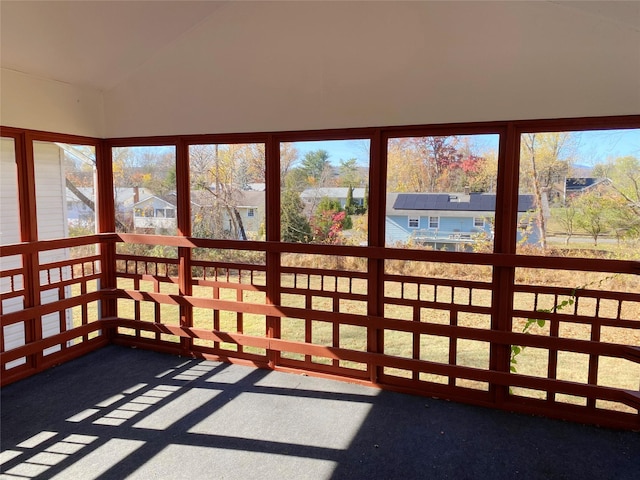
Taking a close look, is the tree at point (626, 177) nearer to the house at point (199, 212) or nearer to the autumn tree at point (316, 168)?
the autumn tree at point (316, 168)

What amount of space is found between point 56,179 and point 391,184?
281cm

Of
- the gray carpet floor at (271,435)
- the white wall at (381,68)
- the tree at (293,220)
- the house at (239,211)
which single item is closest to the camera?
the gray carpet floor at (271,435)

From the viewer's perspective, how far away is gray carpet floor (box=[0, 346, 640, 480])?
2.29m

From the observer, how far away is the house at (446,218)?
2826 millimetres

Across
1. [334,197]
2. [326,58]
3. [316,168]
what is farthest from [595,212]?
[326,58]

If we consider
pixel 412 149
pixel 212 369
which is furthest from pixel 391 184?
pixel 212 369

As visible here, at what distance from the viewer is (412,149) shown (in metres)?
3.04

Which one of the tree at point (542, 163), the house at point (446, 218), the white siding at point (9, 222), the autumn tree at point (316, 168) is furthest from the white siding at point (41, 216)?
the tree at point (542, 163)

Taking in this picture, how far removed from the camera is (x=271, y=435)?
2613 millimetres

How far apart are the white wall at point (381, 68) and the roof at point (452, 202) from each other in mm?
511

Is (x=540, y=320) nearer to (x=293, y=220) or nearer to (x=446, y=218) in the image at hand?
(x=446, y=218)

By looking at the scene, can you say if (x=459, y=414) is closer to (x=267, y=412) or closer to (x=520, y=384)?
(x=520, y=384)

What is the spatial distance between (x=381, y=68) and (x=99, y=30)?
6.76ft

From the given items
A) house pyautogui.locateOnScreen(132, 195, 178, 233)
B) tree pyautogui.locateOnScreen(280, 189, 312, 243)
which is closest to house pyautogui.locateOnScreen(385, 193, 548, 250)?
tree pyautogui.locateOnScreen(280, 189, 312, 243)
